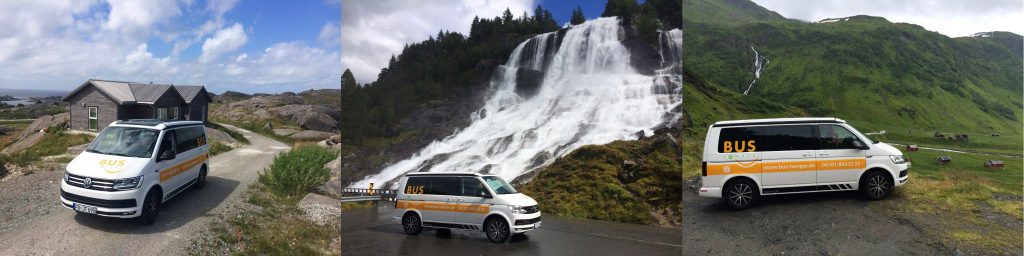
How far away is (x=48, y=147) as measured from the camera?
6.18m

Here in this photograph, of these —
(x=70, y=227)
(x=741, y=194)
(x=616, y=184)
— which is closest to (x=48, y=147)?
(x=70, y=227)

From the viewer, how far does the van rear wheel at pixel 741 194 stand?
691cm

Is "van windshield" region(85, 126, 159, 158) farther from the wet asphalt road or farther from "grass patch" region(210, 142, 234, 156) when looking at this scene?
the wet asphalt road

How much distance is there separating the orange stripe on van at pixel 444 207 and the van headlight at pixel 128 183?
8.92 ft

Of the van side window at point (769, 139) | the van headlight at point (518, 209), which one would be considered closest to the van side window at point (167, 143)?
the van headlight at point (518, 209)

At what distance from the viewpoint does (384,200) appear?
8.88 metres

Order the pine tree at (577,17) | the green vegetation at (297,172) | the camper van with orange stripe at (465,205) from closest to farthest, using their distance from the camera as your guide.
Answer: the camper van with orange stripe at (465,205) < the green vegetation at (297,172) < the pine tree at (577,17)

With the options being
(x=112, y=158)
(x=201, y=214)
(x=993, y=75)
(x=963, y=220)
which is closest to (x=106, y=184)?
(x=112, y=158)

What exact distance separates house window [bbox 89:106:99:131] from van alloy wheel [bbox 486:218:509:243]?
163 inches

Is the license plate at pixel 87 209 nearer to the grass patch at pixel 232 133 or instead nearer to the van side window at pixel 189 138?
the van side window at pixel 189 138

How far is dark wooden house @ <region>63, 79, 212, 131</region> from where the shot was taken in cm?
618

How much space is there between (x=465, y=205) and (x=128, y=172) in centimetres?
334

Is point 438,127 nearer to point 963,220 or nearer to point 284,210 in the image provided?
point 284,210

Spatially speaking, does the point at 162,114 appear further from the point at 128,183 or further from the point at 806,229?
the point at 806,229
